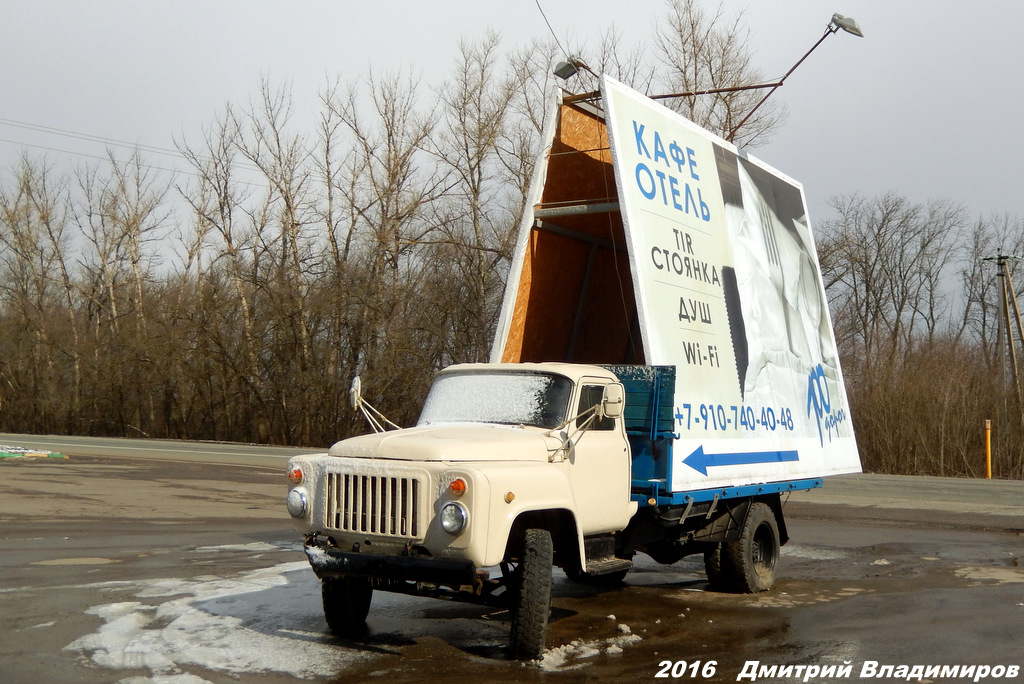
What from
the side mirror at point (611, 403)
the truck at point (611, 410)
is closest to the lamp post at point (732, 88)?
the truck at point (611, 410)

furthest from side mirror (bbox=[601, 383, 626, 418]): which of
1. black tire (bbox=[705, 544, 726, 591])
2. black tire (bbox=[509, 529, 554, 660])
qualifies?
black tire (bbox=[705, 544, 726, 591])

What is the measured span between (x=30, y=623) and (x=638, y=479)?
195 inches

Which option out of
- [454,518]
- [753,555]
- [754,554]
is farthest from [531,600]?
[754,554]

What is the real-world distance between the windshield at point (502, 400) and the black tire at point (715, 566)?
2761 mm

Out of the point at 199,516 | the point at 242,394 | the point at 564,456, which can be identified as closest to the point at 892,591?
the point at 564,456

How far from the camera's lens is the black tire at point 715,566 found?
9.12 metres

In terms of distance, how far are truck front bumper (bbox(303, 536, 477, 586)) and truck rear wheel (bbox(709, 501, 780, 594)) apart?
387 cm

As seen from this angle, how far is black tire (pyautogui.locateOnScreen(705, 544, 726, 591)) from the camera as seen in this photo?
9.12 meters

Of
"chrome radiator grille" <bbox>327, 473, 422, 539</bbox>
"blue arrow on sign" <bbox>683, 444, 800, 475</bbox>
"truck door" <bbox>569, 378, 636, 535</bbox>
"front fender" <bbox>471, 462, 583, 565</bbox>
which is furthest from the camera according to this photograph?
"blue arrow on sign" <bbox>683, 444, 800, 475</bbox>

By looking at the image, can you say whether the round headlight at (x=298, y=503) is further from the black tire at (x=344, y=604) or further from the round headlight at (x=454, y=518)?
the round headlight at (x=454, y=518)

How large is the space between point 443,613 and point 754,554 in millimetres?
3403

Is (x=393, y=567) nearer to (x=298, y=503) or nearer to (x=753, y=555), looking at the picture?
(x=298, y=503)

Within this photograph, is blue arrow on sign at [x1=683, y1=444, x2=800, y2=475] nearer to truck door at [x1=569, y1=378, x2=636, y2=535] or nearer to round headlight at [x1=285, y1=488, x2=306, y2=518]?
truck door at [x1=569, y1=378, x2=636, y2=535]

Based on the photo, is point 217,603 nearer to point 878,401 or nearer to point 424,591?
point 424,591
